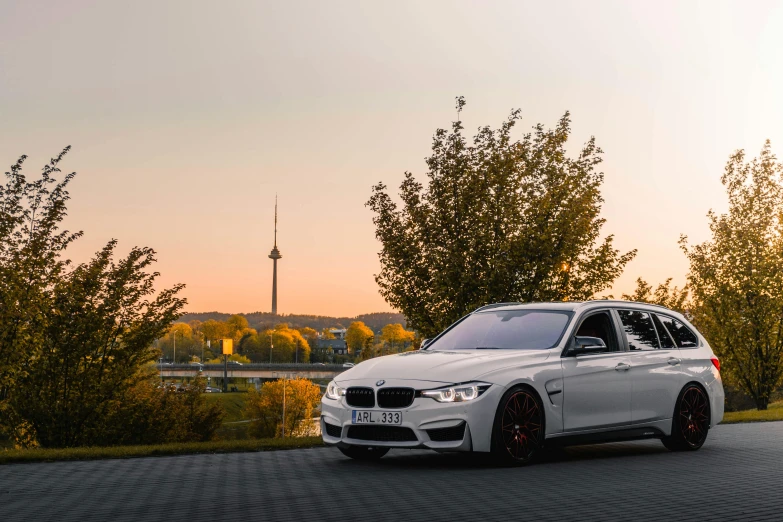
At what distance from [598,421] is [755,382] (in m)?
23.4

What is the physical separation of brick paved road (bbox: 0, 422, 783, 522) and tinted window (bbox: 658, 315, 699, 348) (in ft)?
5.24

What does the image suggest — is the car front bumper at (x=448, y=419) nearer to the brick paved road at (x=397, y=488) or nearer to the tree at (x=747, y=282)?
the brick paved road at (x=397, y=488)

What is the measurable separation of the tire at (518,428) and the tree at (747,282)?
77.3 feet

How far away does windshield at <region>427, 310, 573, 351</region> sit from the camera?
36.9ft

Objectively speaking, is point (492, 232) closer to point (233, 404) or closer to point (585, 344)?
point (585, 344)

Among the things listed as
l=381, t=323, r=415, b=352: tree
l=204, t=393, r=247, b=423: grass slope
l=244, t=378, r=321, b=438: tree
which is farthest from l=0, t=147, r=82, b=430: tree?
l=381, t=323, r=415, b=352: tree

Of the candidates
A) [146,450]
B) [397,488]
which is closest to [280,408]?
[146,450]

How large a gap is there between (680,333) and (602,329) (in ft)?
5.72

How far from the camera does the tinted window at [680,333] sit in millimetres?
13008

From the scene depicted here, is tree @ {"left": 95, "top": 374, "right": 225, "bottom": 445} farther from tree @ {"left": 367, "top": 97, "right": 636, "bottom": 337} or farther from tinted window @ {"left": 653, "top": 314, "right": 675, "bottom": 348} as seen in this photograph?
tinted window @ {"left": 653, "top": 314, "right": 675, "bottom": 348}

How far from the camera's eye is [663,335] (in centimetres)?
1280

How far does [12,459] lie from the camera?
10984 millimetres

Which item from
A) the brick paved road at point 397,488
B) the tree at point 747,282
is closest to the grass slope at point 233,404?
the tree at point 747,282

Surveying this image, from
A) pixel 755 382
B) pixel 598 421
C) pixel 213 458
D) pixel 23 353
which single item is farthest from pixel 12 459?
pixel 755 382
